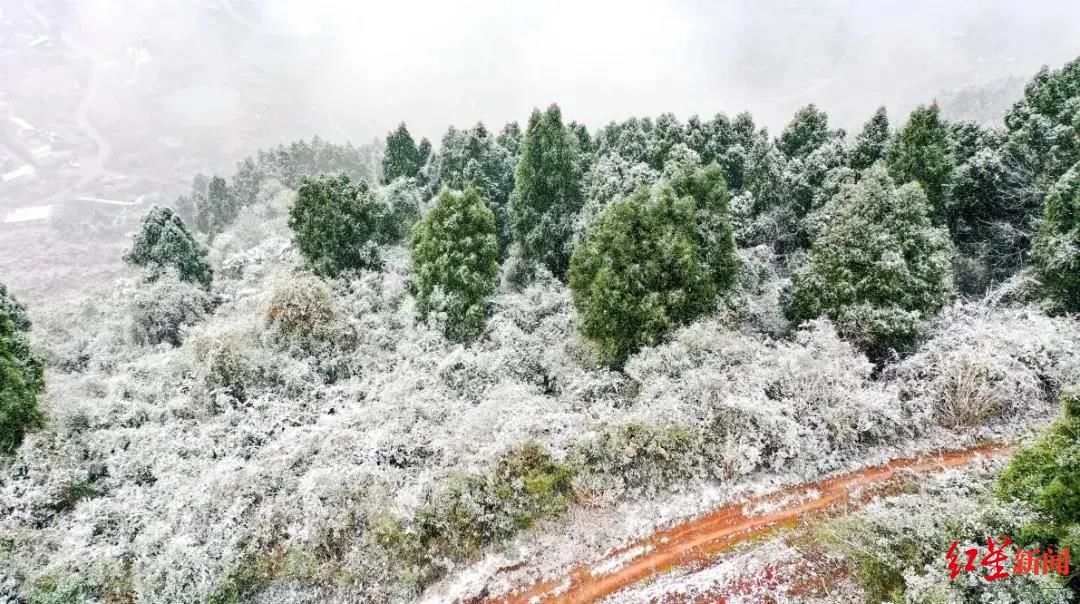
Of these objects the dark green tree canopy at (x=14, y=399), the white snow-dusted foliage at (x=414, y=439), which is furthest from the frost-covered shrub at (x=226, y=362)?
the dark green tree canopy at (x=14, y=399)

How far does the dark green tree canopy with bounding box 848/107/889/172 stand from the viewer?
1385 inches

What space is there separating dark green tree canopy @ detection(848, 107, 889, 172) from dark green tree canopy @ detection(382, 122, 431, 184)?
114 ft

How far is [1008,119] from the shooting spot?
35.6 meters

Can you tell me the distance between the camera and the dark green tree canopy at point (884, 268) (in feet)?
76.6

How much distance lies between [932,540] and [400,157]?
47496mm

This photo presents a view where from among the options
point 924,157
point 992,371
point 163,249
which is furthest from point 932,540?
point 163,249

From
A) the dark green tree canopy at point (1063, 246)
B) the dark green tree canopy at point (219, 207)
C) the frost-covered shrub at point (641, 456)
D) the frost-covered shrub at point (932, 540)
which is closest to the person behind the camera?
the frost-covered shrub at point (932, 540)

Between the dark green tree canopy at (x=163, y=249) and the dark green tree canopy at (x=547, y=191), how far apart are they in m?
22.1

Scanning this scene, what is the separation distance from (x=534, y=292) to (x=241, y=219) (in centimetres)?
5339

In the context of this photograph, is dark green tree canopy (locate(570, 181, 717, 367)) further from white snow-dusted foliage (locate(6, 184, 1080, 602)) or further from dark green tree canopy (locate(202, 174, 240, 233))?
dark green tree canopy (locate(202, 174, 240, 233))

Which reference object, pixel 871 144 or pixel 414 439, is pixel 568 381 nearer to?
pixel 414 439

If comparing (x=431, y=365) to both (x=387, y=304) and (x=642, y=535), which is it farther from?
(x=642, y=535)

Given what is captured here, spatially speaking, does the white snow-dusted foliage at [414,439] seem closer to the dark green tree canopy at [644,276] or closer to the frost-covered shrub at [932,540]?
the dark green tree canopy at [644,276]

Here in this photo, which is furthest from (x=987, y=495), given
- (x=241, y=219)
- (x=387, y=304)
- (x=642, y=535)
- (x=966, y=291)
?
(x=241, y=219)
